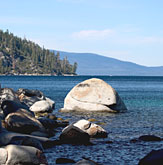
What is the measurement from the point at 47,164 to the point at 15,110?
7.61 meters

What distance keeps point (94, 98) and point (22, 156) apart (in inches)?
685

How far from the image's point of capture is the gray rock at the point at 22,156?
38.5 feet

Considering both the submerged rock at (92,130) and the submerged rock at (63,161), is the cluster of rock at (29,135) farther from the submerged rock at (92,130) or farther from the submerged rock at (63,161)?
the submerged rock at (63,161)

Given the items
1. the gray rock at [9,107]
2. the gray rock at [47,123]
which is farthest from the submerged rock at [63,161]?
the gray rock at [47,123]

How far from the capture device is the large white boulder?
28922 millimetres

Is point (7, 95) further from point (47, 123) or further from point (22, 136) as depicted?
point (22, 136)

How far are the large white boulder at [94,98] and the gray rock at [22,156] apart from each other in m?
16.9

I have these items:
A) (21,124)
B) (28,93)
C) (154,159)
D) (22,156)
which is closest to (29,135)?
(21,124)

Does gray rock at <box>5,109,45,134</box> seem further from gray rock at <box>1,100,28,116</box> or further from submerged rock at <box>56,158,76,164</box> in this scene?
submerged rock at <box>56,158,76,164</box>

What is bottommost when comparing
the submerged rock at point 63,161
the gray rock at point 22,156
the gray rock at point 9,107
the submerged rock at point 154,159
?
the submerged rock at point 63,161

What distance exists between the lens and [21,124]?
17.5 meters

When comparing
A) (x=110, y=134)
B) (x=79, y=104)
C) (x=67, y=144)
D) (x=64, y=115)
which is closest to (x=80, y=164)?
(x=67, y=144)

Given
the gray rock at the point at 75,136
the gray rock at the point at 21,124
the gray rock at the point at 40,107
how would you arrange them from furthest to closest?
the gray rock at the point at 40,107 → the gray rock at the point at 21,124 → the gray rock at the point at 75,136

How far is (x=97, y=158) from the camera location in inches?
534
